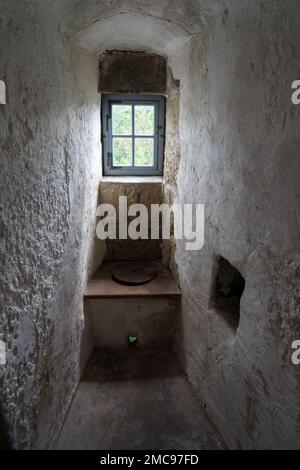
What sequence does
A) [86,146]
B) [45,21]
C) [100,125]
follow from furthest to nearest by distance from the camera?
1. [100,125]
2. [86,146]
3. [45,21]

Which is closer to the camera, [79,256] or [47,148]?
[47,148]

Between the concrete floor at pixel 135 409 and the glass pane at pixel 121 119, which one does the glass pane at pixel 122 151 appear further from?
the concrete floor at pixel 135 409

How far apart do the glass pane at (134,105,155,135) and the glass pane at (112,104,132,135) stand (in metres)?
0.06

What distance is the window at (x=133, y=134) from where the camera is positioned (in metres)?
2.58

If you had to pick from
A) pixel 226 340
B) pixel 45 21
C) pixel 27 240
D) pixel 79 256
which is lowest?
pixel 226 340

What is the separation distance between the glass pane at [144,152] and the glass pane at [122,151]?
7 cm

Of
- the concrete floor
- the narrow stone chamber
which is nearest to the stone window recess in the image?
the narrow stone chamber

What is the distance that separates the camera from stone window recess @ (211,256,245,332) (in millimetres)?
1653

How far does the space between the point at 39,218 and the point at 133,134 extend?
1.70m

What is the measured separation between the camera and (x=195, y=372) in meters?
1.92

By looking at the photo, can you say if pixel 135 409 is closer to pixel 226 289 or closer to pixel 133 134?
pixel 226 289

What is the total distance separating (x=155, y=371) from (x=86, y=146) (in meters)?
1.71

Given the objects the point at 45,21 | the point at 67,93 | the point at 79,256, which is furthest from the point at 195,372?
the point at 45,21
